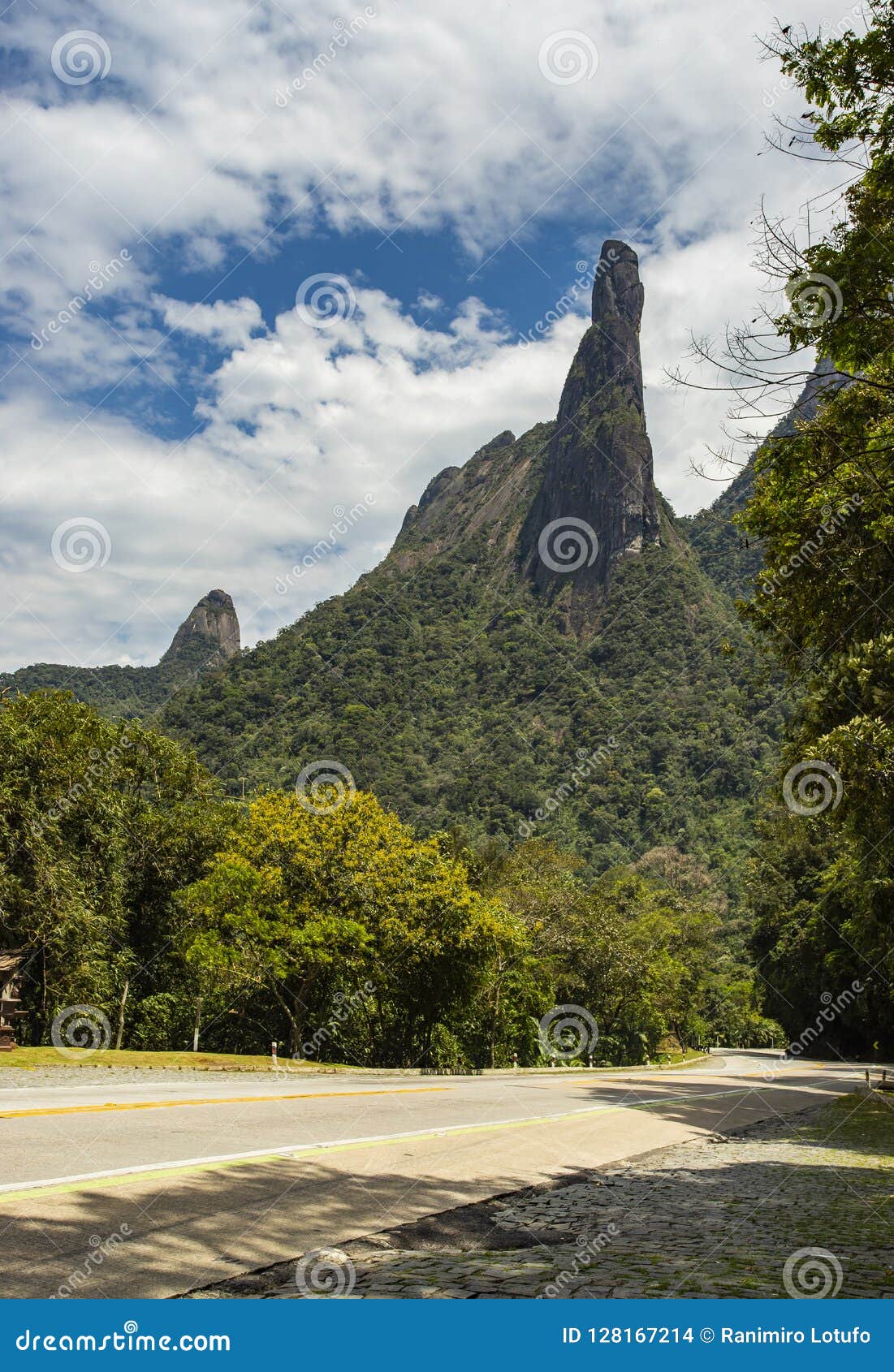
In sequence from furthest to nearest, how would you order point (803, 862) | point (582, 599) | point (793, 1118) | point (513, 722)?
1. point (582, 599)
2. point (513, 722)
3. point (803, 862)
4. point (793, 1118)

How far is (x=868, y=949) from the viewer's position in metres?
21.9

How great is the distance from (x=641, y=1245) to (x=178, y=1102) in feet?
25.9

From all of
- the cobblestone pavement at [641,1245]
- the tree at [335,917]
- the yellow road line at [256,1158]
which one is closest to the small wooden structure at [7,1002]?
the tree at [335,917]

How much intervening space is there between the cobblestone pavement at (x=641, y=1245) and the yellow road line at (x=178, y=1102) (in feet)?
16.8

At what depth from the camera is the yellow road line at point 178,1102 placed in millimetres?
9406

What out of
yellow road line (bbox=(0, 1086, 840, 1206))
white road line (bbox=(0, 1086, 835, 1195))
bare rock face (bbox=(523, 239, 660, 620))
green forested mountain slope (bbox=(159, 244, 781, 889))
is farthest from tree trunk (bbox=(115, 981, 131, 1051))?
bare rock face (bbox=(523, 239, 660, 620))

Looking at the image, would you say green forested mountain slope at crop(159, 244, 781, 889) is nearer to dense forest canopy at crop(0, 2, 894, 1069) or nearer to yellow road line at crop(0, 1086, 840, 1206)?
dense forest canopy at crop(0, 2, 894, 1069)

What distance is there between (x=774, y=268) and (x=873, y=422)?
63.5 inches

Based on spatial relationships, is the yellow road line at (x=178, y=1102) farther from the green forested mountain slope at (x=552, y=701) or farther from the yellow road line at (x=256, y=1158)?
the green forested mountain slope at (x=552, y=701)

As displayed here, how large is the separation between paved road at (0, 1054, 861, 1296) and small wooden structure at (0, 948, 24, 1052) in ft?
17.0

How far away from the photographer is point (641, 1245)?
5434 mm

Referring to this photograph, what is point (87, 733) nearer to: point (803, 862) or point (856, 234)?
point (856, 234)

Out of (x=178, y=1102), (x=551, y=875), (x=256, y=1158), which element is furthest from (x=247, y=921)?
(x=551, y=875)

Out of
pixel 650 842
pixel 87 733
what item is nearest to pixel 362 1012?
pixel 87 733
